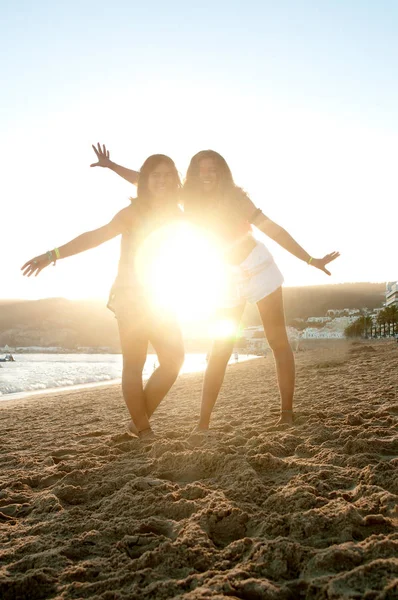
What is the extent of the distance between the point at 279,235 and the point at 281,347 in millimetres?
856

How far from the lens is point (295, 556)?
152cm

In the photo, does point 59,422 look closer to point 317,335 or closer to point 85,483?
point 85,483

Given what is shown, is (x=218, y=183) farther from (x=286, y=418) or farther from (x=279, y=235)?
(x=286, y=418)

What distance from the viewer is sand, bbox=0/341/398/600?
1.44m

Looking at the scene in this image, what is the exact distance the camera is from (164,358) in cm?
361

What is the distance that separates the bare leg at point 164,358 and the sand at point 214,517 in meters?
0.44

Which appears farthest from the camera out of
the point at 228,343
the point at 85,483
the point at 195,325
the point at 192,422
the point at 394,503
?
the point at 195,325

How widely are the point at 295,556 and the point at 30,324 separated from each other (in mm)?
152662

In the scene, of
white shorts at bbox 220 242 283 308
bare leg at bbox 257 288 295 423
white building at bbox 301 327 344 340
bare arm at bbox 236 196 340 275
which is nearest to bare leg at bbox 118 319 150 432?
white shorts at bbox 220 242 283 308

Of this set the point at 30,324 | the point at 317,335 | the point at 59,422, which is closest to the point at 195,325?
the point at 317,335

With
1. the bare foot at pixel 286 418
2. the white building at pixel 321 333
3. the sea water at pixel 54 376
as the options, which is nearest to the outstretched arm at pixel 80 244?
the bare foot at pixel 286 418

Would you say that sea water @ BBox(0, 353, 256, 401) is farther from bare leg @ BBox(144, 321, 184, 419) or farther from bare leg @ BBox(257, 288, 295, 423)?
bare leg @ BBox(257, 288, 295, 423)

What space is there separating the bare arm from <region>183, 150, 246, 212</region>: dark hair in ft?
0.37

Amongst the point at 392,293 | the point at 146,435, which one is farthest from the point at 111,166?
the point at 392,293
